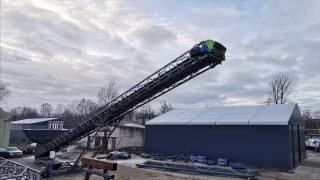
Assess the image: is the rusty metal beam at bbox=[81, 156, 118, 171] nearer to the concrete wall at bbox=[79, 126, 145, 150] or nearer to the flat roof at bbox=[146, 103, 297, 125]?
the flat roof at bbox=[146, 103, 297, 125]

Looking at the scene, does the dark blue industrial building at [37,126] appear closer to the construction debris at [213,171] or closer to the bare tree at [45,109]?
the construction debris at [213,171]

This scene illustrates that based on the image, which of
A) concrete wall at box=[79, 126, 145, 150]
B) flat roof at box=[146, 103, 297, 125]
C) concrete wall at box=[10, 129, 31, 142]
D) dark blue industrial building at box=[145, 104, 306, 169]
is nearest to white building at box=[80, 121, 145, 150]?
concrete wall at box=[79, 126, 145, 150]

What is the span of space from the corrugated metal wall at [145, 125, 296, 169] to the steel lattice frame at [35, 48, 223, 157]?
10.00m

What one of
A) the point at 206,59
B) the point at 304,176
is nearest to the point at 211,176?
the point at 304,176

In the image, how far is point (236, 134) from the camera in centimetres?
2292

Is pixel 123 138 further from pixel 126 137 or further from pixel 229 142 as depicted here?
pixel 229 142

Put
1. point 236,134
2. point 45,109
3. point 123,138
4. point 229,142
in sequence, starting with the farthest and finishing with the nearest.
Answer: point 45,109
point 123,138
point 229,142
point 236,134

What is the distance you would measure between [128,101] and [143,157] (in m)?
12.4

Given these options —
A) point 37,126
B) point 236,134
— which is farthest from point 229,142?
point 37,126

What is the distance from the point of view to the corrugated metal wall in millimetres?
20797

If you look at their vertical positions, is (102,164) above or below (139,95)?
below

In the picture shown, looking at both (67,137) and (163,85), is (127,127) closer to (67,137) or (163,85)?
(67,137)

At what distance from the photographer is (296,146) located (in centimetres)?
2341

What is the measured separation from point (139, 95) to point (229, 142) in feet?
38.9
